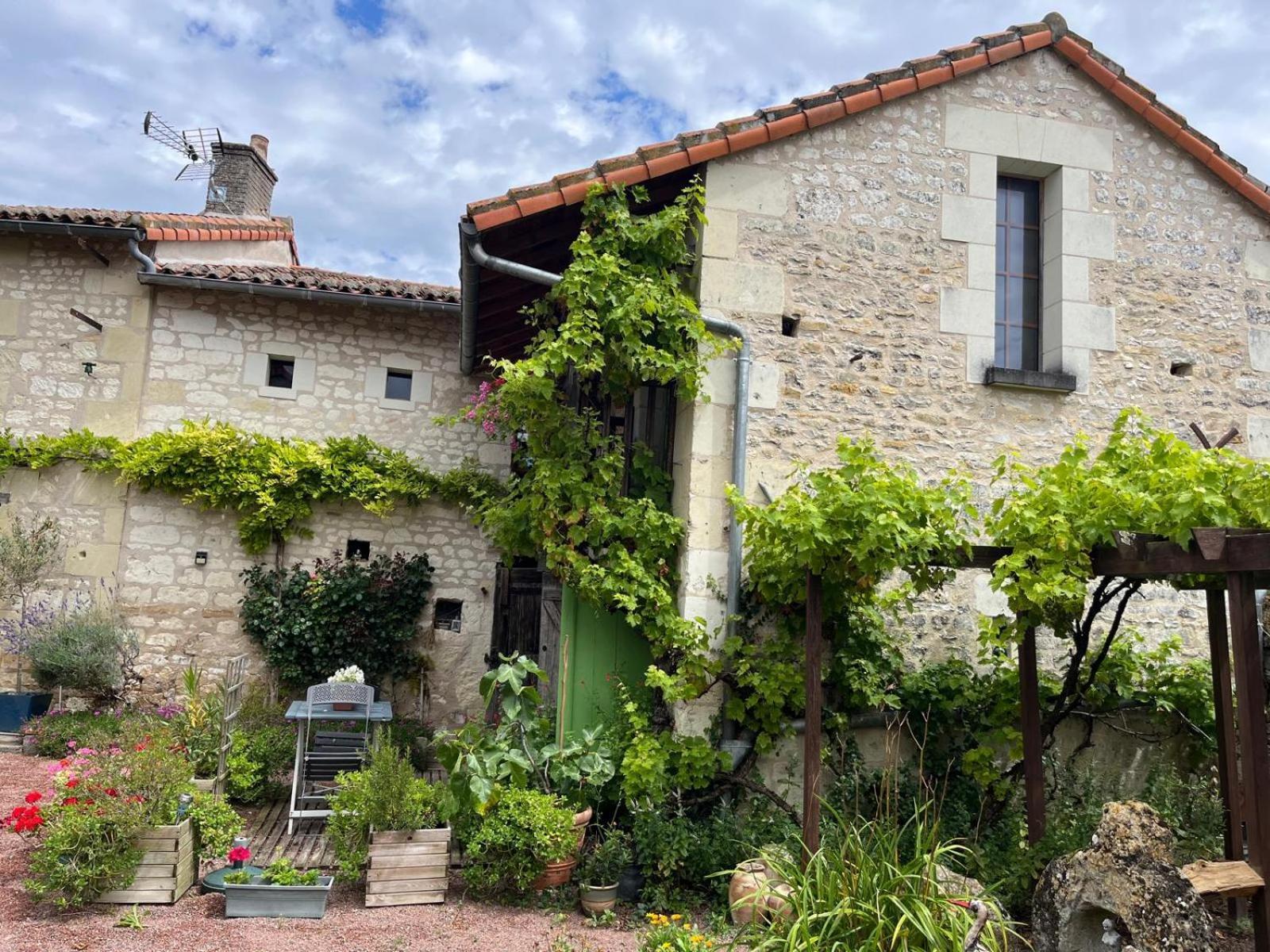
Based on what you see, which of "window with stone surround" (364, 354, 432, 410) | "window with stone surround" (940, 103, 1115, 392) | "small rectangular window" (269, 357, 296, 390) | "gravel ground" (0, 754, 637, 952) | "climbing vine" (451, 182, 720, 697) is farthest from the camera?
"window with stone surround" (364, 354, 432, 410)

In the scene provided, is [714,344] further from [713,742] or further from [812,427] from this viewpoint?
[713,742]

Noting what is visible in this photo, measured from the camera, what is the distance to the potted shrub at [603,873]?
15.1 feet

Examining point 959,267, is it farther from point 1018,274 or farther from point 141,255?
point 141,255

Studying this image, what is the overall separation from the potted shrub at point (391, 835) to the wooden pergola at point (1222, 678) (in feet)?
6.54

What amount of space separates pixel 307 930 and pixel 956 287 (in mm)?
5464

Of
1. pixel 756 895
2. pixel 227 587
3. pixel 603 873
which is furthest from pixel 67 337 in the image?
pixel 756 895

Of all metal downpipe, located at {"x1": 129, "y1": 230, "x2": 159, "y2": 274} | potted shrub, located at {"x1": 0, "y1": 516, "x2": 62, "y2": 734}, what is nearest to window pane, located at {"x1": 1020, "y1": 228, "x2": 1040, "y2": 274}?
metal downpipe, located at {"x1": 129, "y1": 230, "x2": 159, "y2": 274}

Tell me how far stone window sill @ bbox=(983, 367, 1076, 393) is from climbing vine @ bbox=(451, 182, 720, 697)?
1990 millimetres

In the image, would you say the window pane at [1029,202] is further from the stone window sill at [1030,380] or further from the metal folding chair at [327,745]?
the metal folding chair at [327,745]

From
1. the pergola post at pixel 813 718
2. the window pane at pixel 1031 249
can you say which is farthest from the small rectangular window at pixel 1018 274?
the pergola post at pixel 813 718

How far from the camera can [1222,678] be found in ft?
15.0

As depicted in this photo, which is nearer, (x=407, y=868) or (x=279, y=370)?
(x=407, y=868)

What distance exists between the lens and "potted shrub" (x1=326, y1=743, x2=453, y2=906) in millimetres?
4652

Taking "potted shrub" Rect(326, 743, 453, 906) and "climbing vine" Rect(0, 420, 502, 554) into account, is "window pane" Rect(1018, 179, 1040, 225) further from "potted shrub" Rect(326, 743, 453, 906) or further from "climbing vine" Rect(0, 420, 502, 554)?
"potted shrub" Rect(326, 743, 453, 906)
